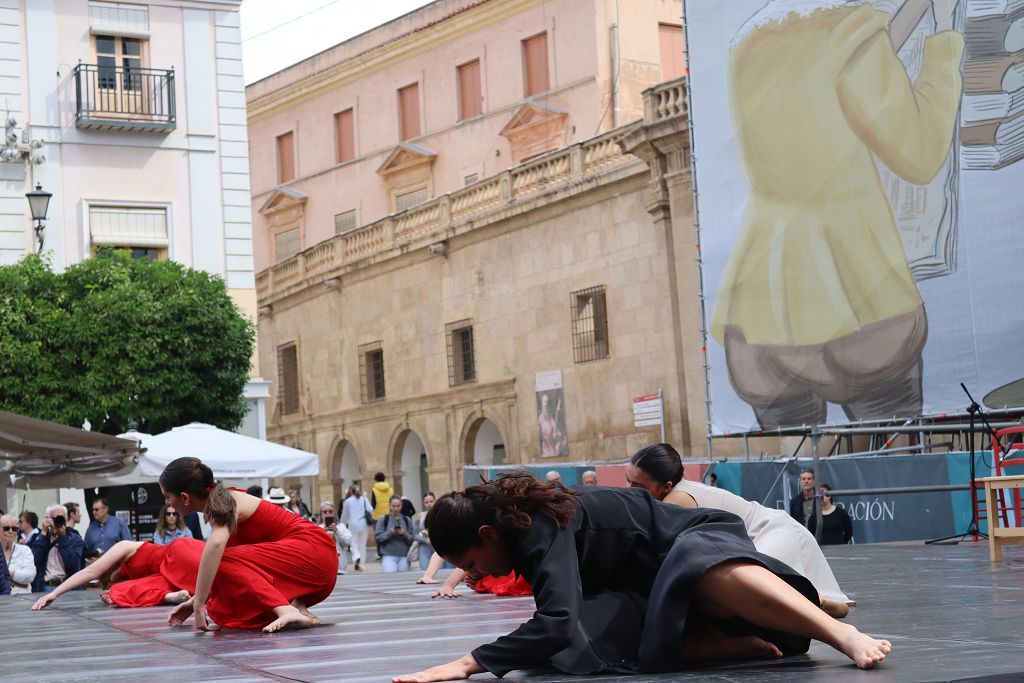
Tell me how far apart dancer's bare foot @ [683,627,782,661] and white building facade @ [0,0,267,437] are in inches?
913

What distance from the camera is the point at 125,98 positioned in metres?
28.3

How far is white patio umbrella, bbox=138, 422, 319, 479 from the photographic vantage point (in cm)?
1791

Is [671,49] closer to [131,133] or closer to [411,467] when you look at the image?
[411,467]

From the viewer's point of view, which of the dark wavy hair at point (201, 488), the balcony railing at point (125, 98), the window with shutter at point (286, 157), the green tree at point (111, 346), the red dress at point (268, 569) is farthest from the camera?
the window with shutter at point (286, 157)

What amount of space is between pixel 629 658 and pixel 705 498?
1674 millimetres

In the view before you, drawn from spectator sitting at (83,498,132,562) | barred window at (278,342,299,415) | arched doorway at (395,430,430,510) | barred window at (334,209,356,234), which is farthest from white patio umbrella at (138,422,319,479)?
barred window at (334,209,356,234)

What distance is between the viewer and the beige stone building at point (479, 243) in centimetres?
2814

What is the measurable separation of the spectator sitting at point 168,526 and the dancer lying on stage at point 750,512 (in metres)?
9.64

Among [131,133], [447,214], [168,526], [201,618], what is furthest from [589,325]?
[201,618]

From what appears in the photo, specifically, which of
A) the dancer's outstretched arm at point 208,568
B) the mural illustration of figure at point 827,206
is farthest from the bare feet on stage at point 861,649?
the mural illustration of figure at point 827,206

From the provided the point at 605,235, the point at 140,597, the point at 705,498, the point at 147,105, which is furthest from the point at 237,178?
the point at 705,498

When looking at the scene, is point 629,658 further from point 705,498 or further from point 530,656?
point 705,498

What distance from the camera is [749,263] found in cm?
2070

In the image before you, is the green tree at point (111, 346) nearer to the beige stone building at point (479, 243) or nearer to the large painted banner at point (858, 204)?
the beige stone building at point (479, 243)
